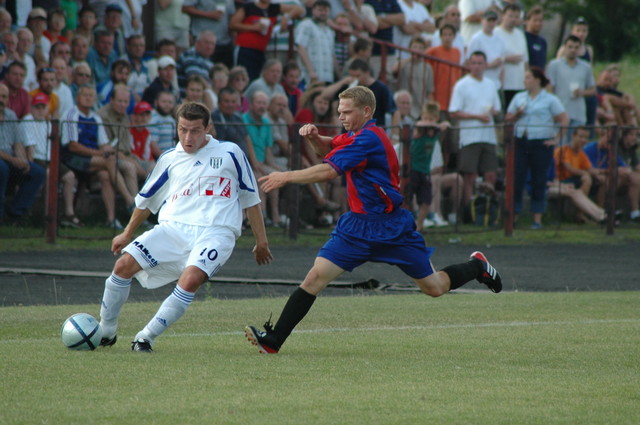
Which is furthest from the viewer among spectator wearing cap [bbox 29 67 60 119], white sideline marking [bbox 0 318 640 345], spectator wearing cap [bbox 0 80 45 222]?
spectator wearing cap [bbox 29 67 60 119]

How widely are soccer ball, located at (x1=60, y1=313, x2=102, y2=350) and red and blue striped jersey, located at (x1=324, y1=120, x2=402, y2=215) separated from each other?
202 centimetres

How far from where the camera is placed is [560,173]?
749 inches

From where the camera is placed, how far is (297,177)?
291 inches

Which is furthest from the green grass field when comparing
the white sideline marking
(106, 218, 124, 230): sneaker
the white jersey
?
(106, 218, 124, 230): sneaker

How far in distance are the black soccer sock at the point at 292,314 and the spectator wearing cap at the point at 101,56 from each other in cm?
989

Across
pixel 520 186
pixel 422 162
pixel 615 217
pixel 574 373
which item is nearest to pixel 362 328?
pixel 574 373

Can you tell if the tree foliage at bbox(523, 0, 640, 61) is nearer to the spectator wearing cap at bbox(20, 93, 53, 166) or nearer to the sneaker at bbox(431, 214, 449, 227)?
the sneaker at bbox(431, 214, 449, 227)

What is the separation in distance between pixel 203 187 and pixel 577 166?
12.5m

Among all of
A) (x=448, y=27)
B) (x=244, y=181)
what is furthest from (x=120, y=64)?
(x=244, y=181)

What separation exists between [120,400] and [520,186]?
522 inches

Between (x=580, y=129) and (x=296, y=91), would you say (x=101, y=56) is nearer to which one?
(x=296, y=91)

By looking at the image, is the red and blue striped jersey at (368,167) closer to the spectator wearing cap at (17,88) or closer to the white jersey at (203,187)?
the white jersey at (203,187)

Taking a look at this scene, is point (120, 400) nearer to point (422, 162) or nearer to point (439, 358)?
point (439, 358)

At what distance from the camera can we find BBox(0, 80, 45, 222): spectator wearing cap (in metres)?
14.7
